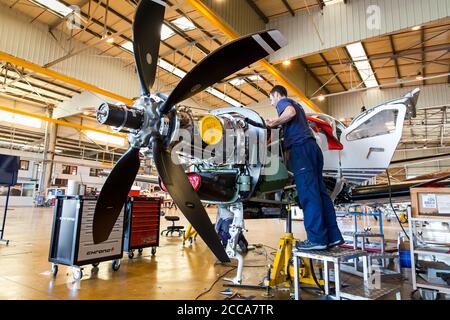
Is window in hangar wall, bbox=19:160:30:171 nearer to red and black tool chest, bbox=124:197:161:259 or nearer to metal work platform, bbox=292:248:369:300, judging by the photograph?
red and black tool chest, bbox=124:197:161:259

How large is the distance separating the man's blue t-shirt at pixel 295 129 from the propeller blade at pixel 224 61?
877mm

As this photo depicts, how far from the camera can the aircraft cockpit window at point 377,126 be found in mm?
3975

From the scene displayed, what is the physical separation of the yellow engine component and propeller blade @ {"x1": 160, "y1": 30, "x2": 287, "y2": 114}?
283 millimetres

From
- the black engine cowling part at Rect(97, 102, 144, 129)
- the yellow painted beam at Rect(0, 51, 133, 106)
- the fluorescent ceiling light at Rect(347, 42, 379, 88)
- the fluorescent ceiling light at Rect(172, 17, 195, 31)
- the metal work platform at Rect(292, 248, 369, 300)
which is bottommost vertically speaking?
the metal work platform at Rect(292, 248, 369, 300)

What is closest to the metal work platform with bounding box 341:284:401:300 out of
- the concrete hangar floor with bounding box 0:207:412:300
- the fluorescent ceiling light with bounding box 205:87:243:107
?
the concrete hangar floor with bounding box 0:207:412:300

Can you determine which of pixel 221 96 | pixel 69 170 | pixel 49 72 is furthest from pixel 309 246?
pixel 69 170

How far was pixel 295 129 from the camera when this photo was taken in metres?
3.04

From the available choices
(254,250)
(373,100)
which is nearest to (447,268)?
(254,250)

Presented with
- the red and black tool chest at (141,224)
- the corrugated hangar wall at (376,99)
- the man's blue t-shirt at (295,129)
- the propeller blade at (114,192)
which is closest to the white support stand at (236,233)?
the man's blue t-shirt at (295,129)

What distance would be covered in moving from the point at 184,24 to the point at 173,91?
909 centimetres

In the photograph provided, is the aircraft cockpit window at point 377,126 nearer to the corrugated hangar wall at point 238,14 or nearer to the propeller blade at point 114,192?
the propeller blade at point 114,192

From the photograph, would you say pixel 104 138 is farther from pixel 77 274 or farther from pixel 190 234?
pixel 77 274

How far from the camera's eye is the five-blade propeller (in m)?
2.34

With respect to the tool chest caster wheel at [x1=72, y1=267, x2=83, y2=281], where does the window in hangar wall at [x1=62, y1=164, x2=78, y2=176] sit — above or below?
above
